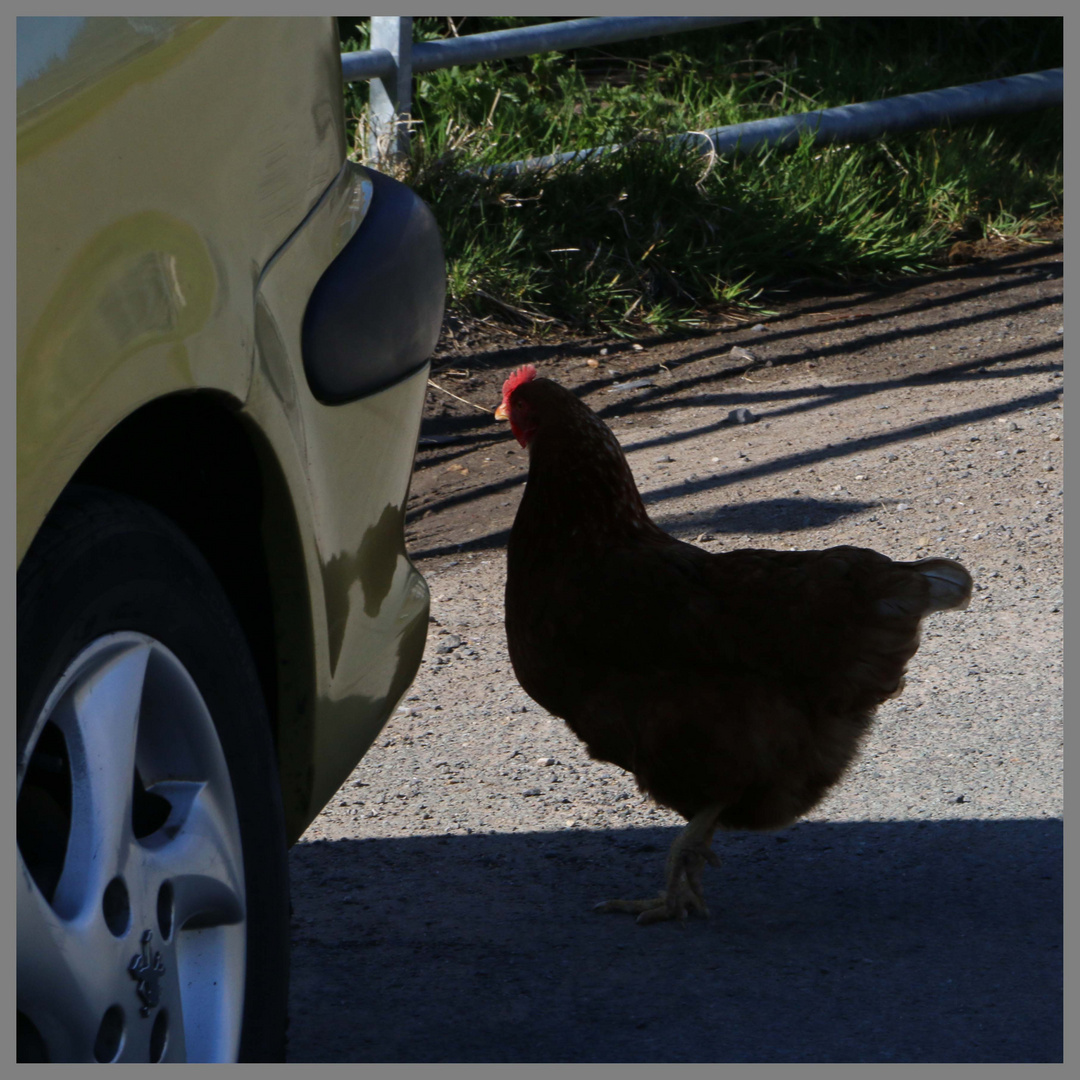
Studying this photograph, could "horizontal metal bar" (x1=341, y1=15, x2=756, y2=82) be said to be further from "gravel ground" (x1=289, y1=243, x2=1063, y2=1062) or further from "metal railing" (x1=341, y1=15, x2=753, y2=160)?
"gravel ground" (x1=289, y1=243, x2=1063, y2=1062)

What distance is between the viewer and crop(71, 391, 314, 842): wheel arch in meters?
1.84

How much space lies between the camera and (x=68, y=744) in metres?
1.56

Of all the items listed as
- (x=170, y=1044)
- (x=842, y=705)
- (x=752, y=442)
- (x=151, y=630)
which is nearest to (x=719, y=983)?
(x=842, y=705)

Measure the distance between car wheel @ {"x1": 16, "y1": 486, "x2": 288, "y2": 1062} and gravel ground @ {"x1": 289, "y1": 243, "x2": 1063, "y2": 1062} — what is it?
0.67m

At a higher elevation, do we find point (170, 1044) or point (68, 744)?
point (68, 744)

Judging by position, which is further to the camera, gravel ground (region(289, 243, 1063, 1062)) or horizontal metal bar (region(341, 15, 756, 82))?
horizontal metal bar (region(341, 15, 756, 82))

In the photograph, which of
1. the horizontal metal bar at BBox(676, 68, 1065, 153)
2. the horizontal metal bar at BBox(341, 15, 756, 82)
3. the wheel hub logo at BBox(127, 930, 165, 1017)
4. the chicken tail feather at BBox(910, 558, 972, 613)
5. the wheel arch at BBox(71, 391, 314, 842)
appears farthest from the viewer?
the horizontal metal bar at BBox(676, 68, 1065, 153)

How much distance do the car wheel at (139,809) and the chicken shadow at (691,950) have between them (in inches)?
26.1

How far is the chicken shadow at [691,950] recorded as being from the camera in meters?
2.42

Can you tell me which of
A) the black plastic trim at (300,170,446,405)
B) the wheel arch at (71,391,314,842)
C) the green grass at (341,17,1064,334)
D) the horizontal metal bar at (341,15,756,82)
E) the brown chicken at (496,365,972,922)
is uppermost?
the black plastic trim at (300,170,446,405)

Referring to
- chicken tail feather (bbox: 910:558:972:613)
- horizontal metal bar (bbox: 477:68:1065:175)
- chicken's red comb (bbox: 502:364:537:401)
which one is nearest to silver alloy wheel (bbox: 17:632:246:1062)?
chicken tail feather (bbox: 910:558:972:613)

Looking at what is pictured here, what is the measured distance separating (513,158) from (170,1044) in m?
6.88

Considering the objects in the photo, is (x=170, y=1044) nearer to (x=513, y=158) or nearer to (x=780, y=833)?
(x=780, y=833)

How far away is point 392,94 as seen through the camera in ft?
24.0
